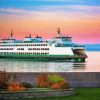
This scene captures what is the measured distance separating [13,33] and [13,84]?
217 inches

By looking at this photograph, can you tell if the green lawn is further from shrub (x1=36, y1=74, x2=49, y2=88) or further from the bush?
shrub (x1=36, y1=74, x2=49, y2=88)

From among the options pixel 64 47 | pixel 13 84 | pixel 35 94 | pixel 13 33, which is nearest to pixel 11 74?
pixel 13 84

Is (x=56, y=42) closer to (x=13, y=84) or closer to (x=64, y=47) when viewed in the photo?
(x=64, y=47)

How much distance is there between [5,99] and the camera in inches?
298

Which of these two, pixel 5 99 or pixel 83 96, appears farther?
pixel 83 96

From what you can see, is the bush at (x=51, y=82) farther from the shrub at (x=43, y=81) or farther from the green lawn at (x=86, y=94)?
the green lawn at (x=86, y=94)

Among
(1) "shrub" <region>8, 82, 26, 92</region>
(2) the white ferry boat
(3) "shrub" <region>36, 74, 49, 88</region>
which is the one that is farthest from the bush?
(2) the white ferry boat

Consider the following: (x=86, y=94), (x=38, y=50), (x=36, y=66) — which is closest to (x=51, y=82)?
(x=86, y=94)

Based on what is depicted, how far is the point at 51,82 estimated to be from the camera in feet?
28.1

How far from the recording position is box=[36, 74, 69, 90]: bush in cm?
827

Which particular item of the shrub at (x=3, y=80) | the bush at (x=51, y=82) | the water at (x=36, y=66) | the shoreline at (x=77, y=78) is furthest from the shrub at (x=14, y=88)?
the water at (x=36, y=66)

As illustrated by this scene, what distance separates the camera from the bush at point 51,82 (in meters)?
8.27

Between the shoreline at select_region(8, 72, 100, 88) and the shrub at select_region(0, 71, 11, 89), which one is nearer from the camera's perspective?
the shrub at select_region(0, 71, 11, 89)

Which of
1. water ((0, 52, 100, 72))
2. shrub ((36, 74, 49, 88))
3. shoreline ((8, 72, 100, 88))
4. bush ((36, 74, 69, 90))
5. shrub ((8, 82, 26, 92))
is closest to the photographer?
shrub ((8, 82, 26, 92))
